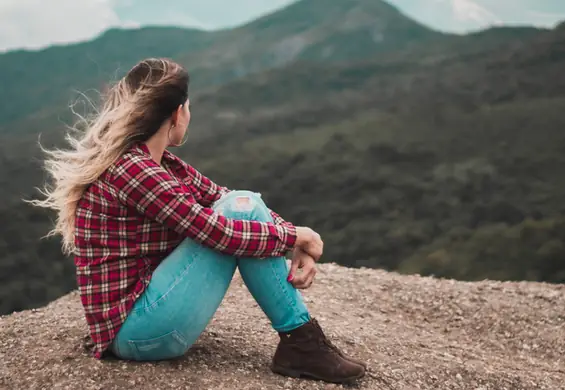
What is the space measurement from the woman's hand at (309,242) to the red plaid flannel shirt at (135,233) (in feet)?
0.18

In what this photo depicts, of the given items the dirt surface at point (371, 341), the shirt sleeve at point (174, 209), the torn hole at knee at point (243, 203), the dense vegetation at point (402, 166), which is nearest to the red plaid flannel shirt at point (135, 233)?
the shirt sleeve at point (174, 209)

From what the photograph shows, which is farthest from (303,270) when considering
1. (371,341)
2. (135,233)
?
(371,341)

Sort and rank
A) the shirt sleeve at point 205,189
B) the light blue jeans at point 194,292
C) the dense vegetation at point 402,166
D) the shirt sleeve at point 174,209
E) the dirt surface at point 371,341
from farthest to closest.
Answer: the dense vegetation at point 402,166
the shirt sleeve at point 205,189
the dirt surface at point 371,341
the light blue jeans at point 194,292
the shirt sleeve at point 174,209

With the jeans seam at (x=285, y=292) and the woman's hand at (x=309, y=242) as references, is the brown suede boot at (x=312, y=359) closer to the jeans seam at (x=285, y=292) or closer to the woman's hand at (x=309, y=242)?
the jeans seam at (x=285, y=292)

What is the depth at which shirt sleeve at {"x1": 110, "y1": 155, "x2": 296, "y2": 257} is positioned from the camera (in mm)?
2988

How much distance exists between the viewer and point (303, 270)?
3.30m

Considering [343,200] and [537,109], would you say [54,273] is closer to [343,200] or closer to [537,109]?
[343,200]

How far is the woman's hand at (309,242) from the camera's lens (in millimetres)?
3303

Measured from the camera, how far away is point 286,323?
3412 mm

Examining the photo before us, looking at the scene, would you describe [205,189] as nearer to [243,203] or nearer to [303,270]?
[243,203]

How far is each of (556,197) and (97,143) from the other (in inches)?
2626

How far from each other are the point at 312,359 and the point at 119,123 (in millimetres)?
1635

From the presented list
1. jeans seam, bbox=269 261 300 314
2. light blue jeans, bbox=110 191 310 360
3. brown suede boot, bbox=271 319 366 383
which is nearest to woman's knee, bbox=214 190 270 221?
light blue jeans, bbox=110 191 310 360

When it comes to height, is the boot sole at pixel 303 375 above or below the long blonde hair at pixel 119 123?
below
